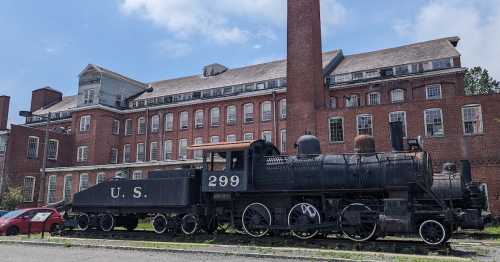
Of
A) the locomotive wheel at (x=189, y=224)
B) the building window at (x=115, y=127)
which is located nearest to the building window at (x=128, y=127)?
the building window at (x=115, y=127)

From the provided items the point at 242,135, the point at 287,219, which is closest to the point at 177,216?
the point at 287,219

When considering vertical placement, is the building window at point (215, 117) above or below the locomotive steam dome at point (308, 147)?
above

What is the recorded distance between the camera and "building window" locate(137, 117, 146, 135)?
49312mm

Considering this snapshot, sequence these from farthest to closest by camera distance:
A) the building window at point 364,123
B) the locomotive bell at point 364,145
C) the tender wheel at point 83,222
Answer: the building window at point 364,123 < the tender wheel at point 83,222 < the locomotive bell at point 364,145

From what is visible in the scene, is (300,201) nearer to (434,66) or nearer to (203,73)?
(434,66)

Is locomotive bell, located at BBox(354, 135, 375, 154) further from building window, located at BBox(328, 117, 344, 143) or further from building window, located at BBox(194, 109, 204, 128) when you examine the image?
building window, located at BBox(194, 109, 204, 128)

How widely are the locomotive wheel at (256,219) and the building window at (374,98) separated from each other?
26.7 m

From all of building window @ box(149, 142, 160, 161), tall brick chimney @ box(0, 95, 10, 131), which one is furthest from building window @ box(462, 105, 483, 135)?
tall brick chimney @ box(0, 95, 10, 131)

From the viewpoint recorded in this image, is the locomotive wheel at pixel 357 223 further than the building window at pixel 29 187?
No

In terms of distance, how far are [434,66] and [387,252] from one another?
29665mm

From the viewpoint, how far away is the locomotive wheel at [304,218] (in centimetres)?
1378

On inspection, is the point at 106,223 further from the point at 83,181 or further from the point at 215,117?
the point at 215,117

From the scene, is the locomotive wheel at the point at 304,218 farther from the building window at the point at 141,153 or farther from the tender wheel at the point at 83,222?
the building window at the point at 141,153

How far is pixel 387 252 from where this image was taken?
11.3 meters
